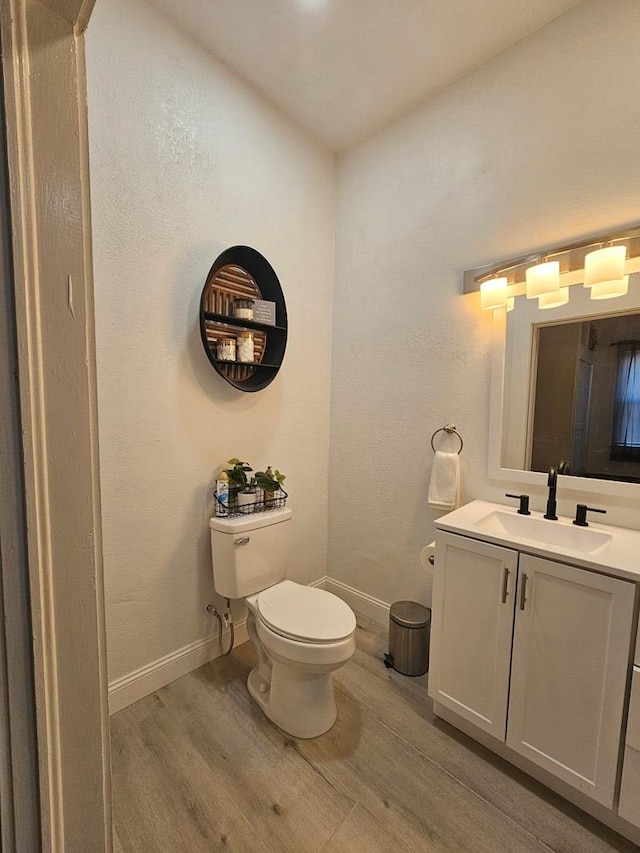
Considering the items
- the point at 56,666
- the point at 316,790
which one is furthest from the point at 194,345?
the point at 316,790

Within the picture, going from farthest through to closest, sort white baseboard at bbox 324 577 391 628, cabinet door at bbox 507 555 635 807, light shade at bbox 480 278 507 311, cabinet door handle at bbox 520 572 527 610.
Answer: white baseboard at bbox 324 577 391 628 → light shade at bbox 480 278 507 311 → cabinet door handle at bbox 520 572 527 610 → cabinet door at bbox 507 555 635 807

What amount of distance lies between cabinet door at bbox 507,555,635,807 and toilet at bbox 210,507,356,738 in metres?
0.62

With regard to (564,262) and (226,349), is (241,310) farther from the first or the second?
(564,262)

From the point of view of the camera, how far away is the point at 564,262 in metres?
1.53

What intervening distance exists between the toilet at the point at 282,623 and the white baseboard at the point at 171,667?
0.27 m

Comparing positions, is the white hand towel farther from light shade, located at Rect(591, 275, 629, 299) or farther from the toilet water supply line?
the toilet water supply line

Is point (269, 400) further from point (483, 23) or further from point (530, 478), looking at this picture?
point (483, 23)

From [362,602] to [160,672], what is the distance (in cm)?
116

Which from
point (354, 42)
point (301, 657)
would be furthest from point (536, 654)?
point (354, 42)

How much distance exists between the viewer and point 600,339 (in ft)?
4.96

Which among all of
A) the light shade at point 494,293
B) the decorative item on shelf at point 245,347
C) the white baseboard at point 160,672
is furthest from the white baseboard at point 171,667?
the light shade at point 494,293

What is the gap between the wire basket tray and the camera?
5.96 feet

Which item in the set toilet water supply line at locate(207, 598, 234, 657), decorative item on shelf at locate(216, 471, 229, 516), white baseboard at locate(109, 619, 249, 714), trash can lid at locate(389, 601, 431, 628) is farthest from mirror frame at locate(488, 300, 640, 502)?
white baseboard at locate(109, 619, 249, 714)

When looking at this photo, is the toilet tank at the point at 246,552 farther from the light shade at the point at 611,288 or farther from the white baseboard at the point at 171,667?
the light shade at the point at 611,288
